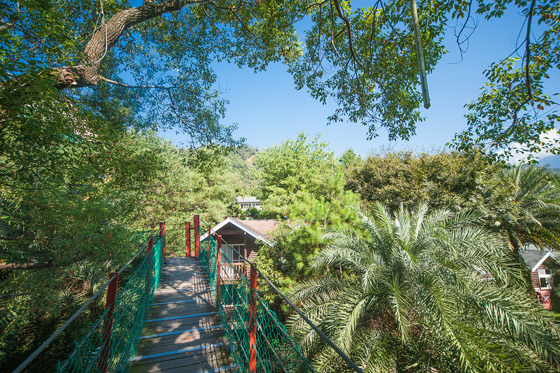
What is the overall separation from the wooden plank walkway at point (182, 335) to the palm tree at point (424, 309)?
2.49 metres

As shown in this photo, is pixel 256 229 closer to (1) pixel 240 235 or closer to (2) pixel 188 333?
(1) pixel 240 235

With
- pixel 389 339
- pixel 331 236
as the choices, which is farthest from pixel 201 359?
pixel 331 236

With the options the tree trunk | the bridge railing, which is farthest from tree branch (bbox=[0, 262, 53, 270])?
the tree trunk

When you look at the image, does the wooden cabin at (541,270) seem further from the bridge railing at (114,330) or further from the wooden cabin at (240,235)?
the bridge railing at (114,330)

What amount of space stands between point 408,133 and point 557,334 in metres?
4.20

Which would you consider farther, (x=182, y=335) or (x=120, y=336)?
(x=182, y=335)

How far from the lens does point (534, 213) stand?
40.2ft

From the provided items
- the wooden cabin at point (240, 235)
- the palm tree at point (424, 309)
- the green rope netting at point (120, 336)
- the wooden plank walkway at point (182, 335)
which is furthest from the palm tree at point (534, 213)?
the green rope netting at point (120, 336)

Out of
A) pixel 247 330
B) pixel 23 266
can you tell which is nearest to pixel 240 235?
pixel 23 266

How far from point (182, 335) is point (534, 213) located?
1572 centimetres

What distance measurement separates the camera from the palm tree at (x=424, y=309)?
444 cm

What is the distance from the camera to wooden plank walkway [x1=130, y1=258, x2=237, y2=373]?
3.46m

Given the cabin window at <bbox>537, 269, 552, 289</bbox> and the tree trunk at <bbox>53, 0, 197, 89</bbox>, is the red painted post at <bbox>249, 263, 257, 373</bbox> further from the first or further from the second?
the cabin window at <bbox>537, 269, 552, 289</bbox>

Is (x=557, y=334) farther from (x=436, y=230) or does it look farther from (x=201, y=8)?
(x=201, y=8)
